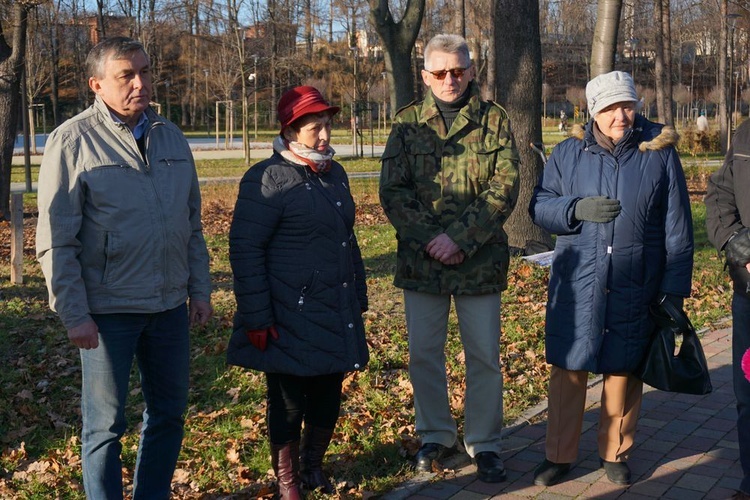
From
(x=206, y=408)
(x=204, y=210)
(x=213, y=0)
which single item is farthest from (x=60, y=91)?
(x=206, y=408)

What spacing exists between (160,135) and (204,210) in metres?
13.1

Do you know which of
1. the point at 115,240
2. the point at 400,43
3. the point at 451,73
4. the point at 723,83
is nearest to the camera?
the point at 115,240

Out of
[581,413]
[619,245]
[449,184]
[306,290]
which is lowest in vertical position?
[581,413]

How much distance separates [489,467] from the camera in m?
4.66

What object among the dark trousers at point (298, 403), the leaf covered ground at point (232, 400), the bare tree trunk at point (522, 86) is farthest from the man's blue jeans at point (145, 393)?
the bare tree trunk at point (522, 86)

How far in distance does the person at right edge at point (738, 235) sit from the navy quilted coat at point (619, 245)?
18 cm

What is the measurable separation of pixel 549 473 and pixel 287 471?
130cm

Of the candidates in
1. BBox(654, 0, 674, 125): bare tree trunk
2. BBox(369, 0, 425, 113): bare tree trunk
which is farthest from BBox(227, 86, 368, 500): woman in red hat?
BBox(654, 0, 674, 125): bare tree trunk

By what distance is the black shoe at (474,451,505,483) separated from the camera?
4.62 m

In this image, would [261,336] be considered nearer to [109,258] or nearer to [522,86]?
[109,258]

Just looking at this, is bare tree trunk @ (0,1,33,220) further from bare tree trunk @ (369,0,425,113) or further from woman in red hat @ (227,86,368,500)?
woman in red hat @ (227,86,368,500)

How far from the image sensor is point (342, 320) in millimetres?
4238

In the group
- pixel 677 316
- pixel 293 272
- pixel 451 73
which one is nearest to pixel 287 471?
pixel 293 272

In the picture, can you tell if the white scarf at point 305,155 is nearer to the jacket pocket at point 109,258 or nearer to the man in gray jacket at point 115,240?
the man in gray jacket at point 115,240
